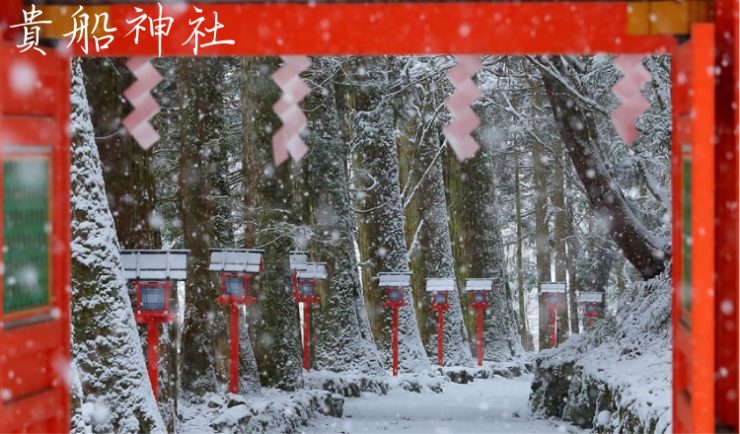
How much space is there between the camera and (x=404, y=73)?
18.0m

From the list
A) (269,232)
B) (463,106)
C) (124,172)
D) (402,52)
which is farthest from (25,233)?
(269,232)

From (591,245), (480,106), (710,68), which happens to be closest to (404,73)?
(480,106)

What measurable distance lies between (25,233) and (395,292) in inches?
612

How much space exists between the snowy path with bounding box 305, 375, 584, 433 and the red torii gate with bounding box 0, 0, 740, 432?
9146 mm

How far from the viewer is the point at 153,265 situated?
38.0 ft

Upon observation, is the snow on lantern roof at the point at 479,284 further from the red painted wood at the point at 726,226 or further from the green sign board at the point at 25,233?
the green sign board at the point at 25,233

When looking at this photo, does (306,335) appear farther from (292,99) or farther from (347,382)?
(292,99)

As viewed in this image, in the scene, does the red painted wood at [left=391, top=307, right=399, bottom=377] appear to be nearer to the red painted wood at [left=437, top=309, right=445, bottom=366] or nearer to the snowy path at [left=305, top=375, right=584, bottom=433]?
the snowy path at [left=305, top=375, right=584, bottom=433]

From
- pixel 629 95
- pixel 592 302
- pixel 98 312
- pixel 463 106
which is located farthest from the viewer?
pixel 592 302

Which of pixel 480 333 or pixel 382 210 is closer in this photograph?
pixel 382 210

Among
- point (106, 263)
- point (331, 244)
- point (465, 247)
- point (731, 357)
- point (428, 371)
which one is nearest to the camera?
point (731, 357)

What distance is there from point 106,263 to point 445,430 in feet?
25.1

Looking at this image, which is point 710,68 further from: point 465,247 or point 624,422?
point 465,247

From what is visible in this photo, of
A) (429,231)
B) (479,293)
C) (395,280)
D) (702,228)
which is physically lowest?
(479,293)
